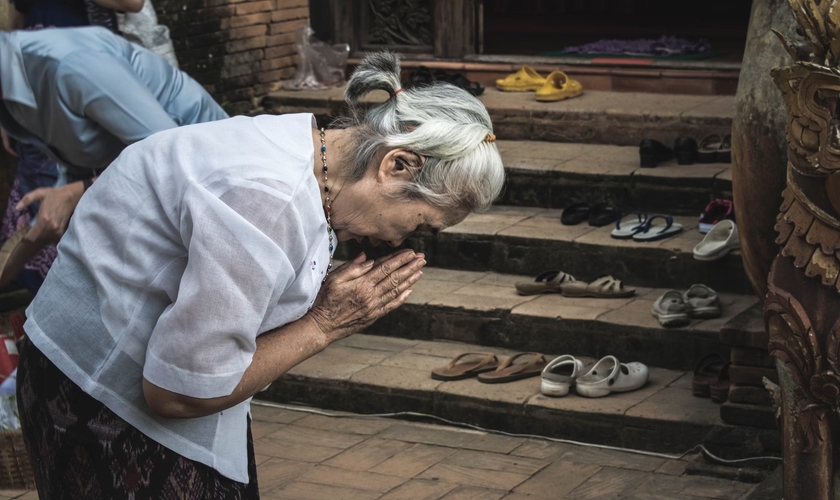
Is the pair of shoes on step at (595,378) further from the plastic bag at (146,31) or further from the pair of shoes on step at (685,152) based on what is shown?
the plastic bag at (146,31)

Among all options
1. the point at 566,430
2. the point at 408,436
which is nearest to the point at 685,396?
the point at 566,430

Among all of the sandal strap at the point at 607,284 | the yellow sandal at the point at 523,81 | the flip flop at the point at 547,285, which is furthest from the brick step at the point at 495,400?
the yellow sandal at the point at 523,81

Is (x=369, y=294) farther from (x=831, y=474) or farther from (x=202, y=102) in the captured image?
(x=202, y=102)

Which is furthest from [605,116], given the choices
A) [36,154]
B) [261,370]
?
[261,370]

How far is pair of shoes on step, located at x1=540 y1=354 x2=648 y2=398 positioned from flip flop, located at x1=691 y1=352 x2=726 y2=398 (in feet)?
0.69

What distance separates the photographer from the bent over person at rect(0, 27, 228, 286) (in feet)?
12.1

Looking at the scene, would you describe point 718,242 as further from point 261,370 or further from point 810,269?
point 261,370

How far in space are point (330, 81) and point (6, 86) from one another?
410 centimetres

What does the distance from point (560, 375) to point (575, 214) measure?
1.29 m

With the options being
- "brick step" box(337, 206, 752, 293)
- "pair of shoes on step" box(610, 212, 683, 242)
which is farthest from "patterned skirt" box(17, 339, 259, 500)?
"pair of shoes on step" box(610, 212, 683, 242)

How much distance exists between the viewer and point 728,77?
6992 mm

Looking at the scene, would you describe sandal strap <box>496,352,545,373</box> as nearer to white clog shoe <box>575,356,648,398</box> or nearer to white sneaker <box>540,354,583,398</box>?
white sneaker <box>540,354,583,398</box>

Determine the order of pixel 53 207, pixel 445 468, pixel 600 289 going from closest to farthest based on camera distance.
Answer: pixel 53 207
pixel 445 468
pixel 600 289

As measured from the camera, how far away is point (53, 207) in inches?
150
